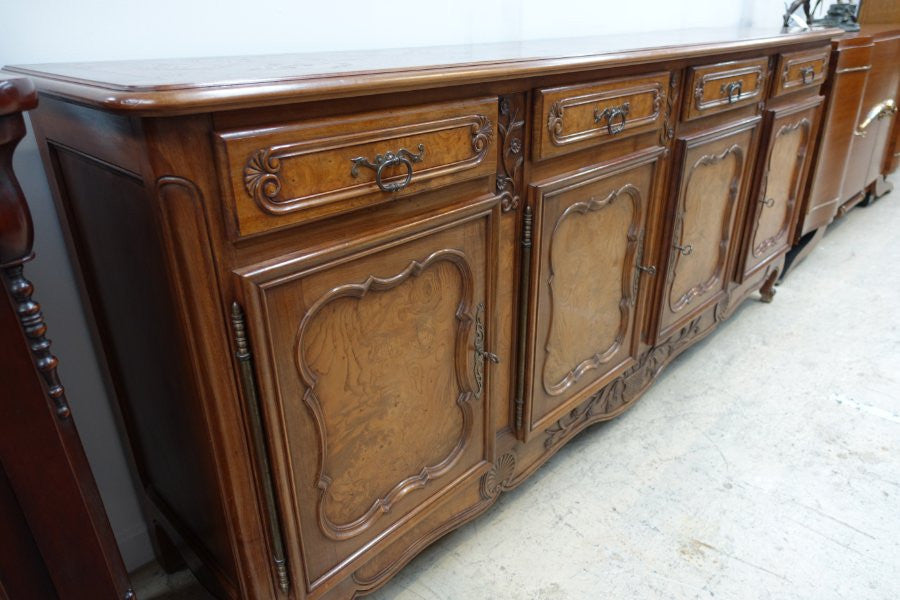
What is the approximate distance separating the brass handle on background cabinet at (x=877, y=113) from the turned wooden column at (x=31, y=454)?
6.99ft

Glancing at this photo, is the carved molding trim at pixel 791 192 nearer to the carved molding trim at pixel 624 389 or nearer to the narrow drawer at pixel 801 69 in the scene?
the narrow drawer at pixel 801 69

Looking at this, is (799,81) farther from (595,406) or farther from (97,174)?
(97,174)

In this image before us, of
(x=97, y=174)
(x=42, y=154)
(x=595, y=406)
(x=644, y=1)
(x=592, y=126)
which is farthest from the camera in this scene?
(x=644, y=1)

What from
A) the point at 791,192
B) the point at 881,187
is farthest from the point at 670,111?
the point at 881,187

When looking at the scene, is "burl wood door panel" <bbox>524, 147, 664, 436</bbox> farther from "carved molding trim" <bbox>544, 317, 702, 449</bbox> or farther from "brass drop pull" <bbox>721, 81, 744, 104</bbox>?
"brass drop pull" <bbox>721, 81, 744, 104</bbox>

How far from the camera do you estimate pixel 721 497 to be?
44.0 inches

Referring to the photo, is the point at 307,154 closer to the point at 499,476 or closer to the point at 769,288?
the point at 499,476

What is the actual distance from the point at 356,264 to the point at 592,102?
0.43 metres

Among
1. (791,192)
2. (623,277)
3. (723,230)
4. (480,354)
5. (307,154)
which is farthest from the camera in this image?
(791,192)

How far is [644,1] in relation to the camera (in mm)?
1529

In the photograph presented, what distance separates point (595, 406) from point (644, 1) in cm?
104

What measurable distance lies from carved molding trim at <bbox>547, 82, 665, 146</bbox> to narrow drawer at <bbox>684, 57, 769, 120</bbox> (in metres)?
0.11

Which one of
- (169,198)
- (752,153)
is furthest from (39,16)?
(752,153)

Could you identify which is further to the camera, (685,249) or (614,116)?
(685,249)
